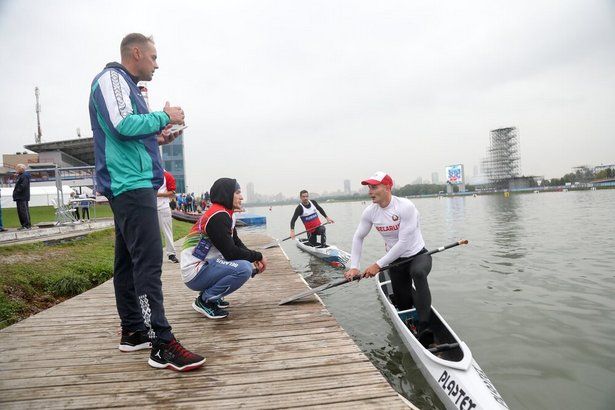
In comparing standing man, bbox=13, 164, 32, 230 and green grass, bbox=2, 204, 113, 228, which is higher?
standing man, bbox=13, 164, 32, 230

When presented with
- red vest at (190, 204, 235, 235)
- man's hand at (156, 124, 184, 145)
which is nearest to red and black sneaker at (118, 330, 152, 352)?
red vest at (190, 204, 235, 235)

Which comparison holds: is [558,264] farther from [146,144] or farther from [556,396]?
[146,144]

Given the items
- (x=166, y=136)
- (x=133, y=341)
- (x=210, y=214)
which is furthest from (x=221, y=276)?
(x=166, y=136)

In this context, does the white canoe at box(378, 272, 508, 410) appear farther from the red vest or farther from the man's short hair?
the man's short hair

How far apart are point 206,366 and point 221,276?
1.37 metres

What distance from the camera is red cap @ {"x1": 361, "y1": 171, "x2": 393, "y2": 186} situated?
5.18 meters

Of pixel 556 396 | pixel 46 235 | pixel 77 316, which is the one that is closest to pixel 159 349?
pixel 77 316

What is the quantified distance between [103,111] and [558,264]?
13101 millimetres

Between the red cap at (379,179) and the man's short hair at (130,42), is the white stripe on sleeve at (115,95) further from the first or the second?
the red cap at (379,179)

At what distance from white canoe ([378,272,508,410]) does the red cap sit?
2000 millimetres

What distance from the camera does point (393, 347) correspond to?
5805mm

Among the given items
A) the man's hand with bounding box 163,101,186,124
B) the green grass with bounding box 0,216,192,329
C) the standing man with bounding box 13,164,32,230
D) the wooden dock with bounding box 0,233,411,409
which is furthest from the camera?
the standing man with bounding box 13,164,32,230

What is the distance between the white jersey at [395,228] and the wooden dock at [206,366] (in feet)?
4.09

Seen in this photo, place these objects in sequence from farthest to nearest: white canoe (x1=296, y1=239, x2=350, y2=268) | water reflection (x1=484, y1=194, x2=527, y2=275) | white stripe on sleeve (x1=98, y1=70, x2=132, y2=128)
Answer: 1. white canoe (x1=296, y1=239, x2=350, y2=268)
2. water reflection (x1=484, y1=194, x2=527, y2=275)
3. white stripe on sleeve (x1=98, y1=70, x2=132, y2=128)
